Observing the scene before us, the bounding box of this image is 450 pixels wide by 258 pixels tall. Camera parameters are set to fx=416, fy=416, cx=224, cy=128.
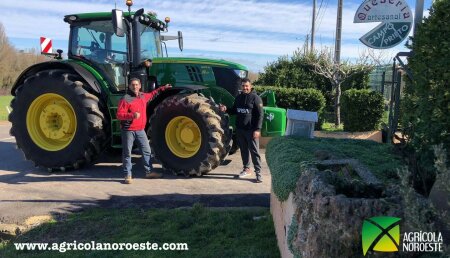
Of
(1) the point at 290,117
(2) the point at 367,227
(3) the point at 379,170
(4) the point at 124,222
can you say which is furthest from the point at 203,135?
(2) the point at 367,227

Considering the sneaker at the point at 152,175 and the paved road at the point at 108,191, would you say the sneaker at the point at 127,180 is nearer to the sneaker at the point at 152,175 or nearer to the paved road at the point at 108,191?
the paved road at the point at 108,191

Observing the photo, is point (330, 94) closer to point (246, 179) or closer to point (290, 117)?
point (246, 179)

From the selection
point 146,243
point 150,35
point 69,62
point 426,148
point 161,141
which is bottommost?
point 146,243

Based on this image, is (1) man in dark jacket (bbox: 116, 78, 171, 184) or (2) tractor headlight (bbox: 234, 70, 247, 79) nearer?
(1) man in dark jacket (bbox: 116, 78, 171, 184)

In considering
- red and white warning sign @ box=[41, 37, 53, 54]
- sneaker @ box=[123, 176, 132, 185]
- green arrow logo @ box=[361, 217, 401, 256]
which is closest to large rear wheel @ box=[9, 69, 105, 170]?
sneaker @ box=[123, 176, 132, 185]

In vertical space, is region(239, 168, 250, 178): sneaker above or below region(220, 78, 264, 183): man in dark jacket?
below

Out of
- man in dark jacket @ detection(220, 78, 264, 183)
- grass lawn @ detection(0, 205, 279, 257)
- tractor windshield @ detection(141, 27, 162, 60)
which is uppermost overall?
tractor windshield @ detection(141, 27, 162, 60)

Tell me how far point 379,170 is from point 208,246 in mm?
1751

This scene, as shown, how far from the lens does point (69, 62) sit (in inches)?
287

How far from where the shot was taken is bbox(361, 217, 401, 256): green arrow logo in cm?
197

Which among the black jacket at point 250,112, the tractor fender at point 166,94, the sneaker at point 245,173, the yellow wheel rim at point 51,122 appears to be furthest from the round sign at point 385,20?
the yellow wheel rim at point 51,122

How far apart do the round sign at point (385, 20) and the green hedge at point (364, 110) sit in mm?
6510

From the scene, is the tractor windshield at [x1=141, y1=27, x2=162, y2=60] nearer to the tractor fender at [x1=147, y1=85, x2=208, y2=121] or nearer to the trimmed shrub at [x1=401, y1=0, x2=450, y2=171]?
the tractor fender at [x1=147, y1=85, x2=208, y2=121]

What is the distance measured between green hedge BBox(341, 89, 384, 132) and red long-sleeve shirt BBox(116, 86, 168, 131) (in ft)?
23.9
